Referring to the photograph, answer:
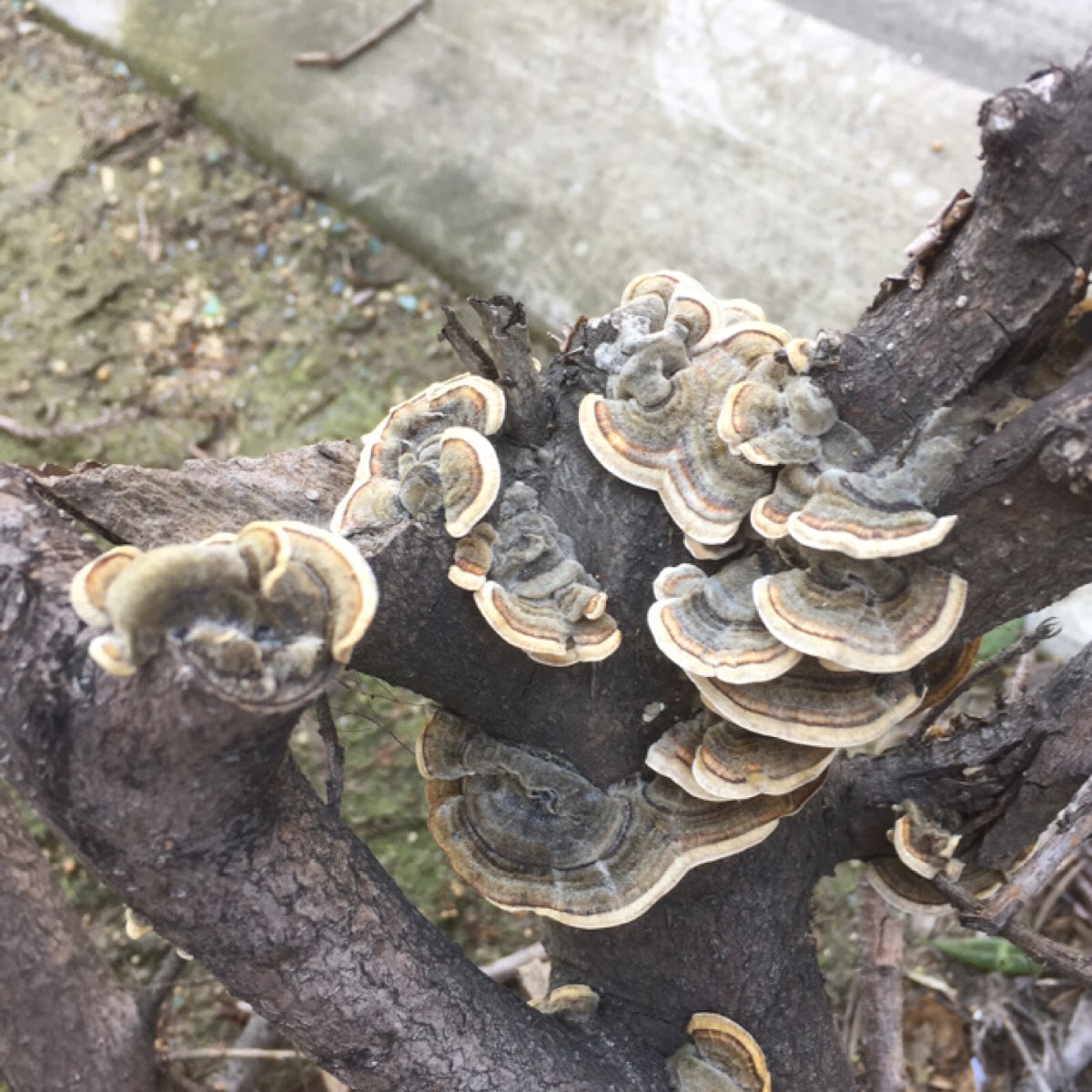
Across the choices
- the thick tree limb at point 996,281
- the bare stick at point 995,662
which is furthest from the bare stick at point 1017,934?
the thick tree limb at point 996,281

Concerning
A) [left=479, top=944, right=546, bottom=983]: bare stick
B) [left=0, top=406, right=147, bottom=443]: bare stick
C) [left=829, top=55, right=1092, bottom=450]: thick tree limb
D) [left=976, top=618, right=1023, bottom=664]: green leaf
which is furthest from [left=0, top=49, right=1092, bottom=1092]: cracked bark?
[left=0, top=406, right=147, bottom=443]: bare stick

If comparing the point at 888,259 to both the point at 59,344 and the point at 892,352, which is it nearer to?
the point at 892,352

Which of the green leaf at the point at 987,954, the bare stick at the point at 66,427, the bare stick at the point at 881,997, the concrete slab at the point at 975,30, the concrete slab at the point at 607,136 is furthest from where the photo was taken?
the concrete slab at the point at 975,30

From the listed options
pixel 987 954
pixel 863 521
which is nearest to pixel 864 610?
pixel 863 521

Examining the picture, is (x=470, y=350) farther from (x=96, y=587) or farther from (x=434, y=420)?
(x=96, y=587)

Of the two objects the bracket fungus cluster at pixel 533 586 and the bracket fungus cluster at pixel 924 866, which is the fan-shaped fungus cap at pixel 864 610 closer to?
the bracket fungus cluster at pixel 533 586
